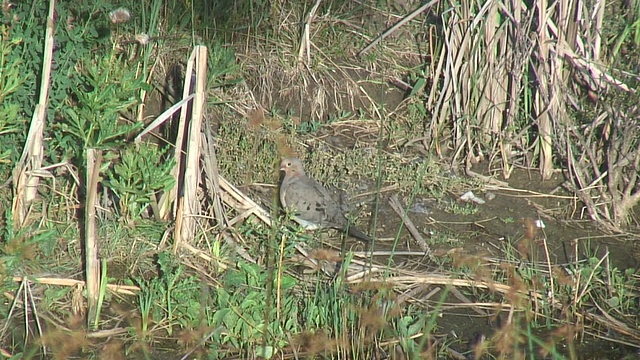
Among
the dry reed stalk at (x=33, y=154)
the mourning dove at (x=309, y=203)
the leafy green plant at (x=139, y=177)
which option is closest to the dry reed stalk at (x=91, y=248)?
the leafy green plant at (x=139, y=177)

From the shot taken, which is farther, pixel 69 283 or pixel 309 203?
pixel 309 203

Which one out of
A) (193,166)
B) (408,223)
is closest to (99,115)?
(193,166)

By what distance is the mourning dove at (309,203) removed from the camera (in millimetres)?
5836

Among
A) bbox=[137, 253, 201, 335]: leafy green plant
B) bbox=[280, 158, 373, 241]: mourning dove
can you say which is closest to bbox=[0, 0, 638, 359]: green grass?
bbox=[137, 253, 201, 335]: leafy green plant

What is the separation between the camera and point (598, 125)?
629 cm

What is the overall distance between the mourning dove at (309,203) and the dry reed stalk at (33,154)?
1590 millimetres

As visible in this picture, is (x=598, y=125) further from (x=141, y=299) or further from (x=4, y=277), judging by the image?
(x=4, y=277)

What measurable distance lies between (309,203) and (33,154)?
1.79 m

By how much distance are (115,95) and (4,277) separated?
121cm

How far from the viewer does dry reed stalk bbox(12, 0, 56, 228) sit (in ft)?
16.5

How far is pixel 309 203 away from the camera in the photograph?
5.96 m

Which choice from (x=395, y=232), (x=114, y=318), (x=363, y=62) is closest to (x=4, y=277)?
(x=114, y=318)

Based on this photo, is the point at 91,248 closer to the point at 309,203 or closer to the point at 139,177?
the point at 139,177

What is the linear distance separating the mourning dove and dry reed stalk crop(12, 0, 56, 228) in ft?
5.22
